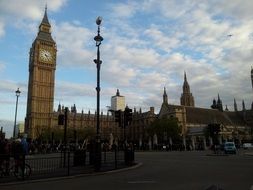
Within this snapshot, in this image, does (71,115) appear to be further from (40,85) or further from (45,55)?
(45,55)

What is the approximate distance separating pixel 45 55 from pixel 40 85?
11.9 m

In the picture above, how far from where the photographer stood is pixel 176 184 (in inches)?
478

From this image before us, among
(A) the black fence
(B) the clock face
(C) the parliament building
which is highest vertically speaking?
(B) the clock face

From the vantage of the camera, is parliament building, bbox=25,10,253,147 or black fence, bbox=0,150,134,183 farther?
parliament building, bbox=25,10,253,147

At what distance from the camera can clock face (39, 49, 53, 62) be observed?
128 meters

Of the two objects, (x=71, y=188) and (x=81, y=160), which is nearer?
(x=71, y=188)

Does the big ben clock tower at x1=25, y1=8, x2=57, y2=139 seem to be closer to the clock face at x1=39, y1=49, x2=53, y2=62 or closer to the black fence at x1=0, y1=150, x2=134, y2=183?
the clock face at x1=39, y1=49, x2=53, y2=62

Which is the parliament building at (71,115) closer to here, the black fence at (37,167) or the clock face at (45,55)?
the clock face at (45,55)

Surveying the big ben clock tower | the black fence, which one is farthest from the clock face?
the black fence

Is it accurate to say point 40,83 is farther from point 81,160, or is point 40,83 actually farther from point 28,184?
point 28,184

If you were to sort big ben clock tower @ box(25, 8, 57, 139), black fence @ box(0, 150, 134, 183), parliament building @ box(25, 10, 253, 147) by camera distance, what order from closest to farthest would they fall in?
black fence @ box(0, 150, 134, 183) < parliament building @ box(25, 10, 253, 147) < big ben clock tower @ box(25, 8, 57, 139)

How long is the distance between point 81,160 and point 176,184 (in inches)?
407

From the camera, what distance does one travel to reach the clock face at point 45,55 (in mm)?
128125

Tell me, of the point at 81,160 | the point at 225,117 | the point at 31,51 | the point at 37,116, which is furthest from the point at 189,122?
the point at 81,160
